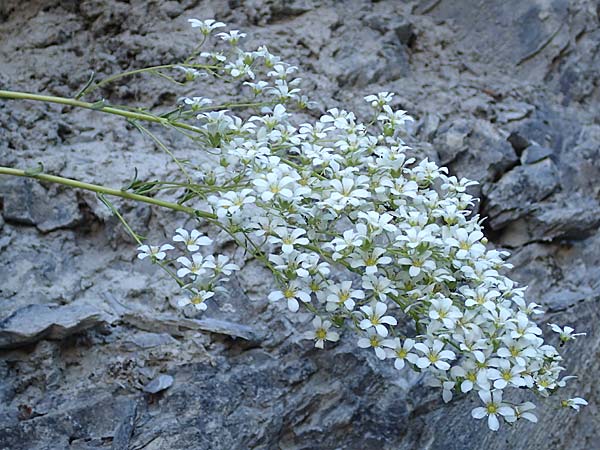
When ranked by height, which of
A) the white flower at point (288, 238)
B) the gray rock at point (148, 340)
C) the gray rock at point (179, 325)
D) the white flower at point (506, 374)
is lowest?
the gray rock at point (148, 340)

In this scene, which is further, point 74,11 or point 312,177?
point 74,11

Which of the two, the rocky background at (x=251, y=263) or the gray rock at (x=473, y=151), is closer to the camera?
the rocky background at (x=251, y=263)

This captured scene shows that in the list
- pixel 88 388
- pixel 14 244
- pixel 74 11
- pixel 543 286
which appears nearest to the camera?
pixel 88 388

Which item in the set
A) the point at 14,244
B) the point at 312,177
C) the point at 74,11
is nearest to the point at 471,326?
the point at 312,177

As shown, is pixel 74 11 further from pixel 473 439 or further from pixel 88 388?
pixel 473 439

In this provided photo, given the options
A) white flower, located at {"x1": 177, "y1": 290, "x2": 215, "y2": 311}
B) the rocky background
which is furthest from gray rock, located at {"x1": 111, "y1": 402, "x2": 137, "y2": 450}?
white flower, located at {"x1": 177, "y1": 290, "x2": 215, "y2": 311}

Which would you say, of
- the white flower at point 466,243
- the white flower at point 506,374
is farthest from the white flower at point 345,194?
the white flower at point 506,374

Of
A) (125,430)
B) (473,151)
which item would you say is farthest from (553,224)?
(125,430)

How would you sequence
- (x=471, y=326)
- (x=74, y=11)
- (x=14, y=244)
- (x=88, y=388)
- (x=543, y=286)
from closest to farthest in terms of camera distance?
(x=471, y=326) → (x=88, y=388) → (x=14, y=244) → (x=543, y=286) → (x=74, y=11)

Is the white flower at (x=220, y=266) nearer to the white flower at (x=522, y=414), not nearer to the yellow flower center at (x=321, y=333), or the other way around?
the yellow flower center at (x=321, y=333)
